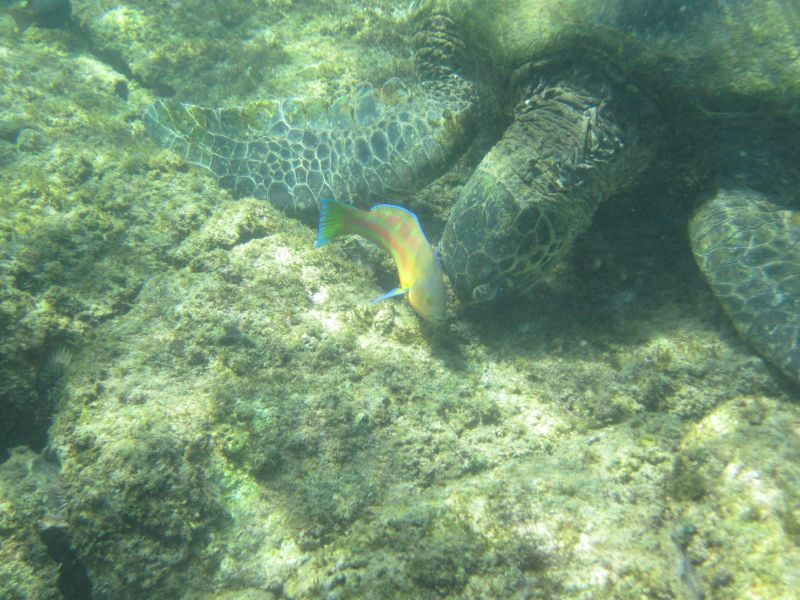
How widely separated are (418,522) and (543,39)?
316 cm

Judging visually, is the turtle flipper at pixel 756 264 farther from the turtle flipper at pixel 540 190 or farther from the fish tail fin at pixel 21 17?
the fish tail fin at pixel 21 17

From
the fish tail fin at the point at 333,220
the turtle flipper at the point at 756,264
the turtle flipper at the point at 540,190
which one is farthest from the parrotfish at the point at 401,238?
the turtle flipper at the point at 756,264

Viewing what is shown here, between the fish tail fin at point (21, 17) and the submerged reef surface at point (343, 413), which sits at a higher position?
the fish tail fin at point (21, 17)

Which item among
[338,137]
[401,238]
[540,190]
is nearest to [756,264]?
[540,190]

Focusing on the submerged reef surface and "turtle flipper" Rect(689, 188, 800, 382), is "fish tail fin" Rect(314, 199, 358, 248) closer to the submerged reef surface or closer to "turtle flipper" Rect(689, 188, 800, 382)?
the submerged reef surface

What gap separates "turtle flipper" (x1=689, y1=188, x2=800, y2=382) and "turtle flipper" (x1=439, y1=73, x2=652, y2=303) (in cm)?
64

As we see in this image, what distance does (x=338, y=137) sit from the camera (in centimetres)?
361

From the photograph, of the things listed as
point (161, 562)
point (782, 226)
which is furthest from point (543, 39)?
point (161, 562)

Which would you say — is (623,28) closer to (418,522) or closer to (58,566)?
(418,522)

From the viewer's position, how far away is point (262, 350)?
2.39 metres

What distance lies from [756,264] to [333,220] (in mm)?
2600

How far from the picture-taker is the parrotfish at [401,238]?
8.06 ft

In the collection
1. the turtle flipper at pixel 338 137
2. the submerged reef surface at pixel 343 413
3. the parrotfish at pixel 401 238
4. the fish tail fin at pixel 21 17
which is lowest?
the submerged reef surface at pixel 343 413

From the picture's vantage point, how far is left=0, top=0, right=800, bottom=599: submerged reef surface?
5.12ft
